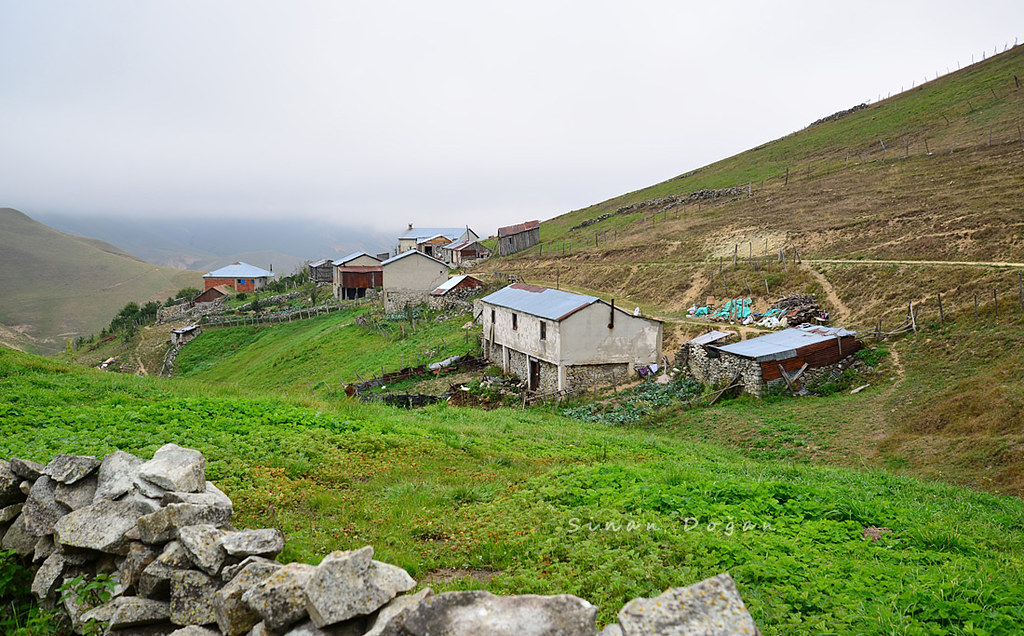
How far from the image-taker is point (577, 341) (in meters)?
32.2

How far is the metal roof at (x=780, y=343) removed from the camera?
27.4 meters

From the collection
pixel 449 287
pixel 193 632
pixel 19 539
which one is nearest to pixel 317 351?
pixel 449 287

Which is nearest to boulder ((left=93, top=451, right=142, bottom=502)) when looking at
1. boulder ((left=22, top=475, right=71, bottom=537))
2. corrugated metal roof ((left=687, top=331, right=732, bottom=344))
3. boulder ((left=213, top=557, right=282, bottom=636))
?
boulder ((left=22, top=475, right=71, bottom=537))

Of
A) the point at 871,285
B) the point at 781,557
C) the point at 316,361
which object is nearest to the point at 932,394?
the point at 871,285

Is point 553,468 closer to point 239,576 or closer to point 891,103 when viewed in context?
point 239,576

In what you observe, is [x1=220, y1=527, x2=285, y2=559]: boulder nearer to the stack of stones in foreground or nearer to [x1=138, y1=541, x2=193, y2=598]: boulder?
the stack of stones in foreground

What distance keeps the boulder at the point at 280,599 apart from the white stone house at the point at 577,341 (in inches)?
1059

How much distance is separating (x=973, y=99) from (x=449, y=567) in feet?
311

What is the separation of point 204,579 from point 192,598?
18 centimetres

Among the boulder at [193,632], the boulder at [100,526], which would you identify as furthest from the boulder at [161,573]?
the boulder at [100,526]

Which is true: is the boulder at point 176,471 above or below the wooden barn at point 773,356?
above

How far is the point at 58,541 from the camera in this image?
21.8 feet

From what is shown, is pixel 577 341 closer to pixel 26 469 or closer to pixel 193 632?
pixel 26 469

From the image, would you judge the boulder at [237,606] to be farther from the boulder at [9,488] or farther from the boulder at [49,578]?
the boulder at [9,488]
